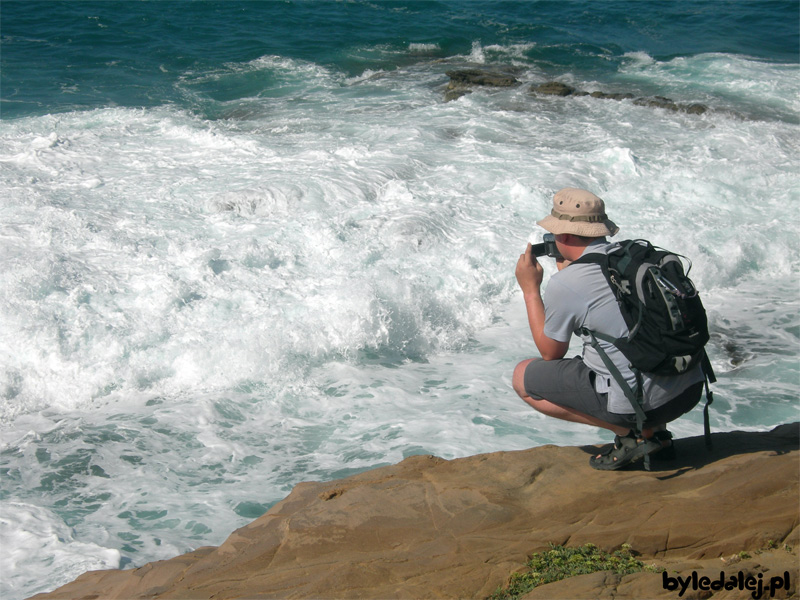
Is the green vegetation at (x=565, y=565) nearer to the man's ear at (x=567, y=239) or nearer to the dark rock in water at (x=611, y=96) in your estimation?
the man's ear at (x=567, y=239)

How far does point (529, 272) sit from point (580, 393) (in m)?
0.67

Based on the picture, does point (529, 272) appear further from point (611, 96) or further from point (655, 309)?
point (611, 96)

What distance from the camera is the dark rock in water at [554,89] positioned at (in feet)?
49.3

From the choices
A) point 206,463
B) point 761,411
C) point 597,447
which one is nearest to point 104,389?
point 206,463

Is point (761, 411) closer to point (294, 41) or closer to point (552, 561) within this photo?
point (552, 561)

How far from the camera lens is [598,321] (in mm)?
3297

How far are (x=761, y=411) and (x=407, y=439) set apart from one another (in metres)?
2.80

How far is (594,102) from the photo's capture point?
1444 centimetres

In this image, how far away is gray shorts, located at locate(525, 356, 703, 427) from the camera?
3.42 meters

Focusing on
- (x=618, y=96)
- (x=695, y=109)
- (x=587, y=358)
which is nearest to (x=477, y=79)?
(x=618, y=96)

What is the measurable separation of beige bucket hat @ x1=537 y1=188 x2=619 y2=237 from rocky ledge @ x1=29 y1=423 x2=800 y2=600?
1.31 metres

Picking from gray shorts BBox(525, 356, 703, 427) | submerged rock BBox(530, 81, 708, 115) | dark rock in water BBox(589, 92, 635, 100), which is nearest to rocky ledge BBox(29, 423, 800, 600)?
gray shorts BBox(525, 356, 703, 427)

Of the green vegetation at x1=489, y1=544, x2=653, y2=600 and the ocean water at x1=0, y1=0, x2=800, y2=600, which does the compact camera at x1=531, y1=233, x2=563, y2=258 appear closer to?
the green vegetation at x1=489, y1=544, x2=653, y2=600

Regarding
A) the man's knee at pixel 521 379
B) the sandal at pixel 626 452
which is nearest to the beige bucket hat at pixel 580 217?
the man's knee at pixel 521 379
